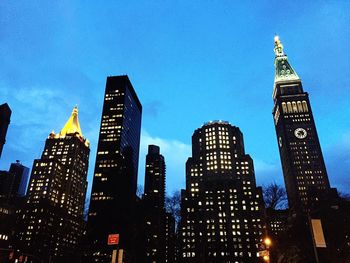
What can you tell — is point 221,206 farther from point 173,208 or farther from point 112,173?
point 173,208

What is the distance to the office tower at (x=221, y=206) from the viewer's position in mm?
124000

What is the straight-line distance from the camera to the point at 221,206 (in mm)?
146000

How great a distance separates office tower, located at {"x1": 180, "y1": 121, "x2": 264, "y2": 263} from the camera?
12400 cm

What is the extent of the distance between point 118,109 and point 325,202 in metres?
161

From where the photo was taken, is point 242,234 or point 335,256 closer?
point 335,256

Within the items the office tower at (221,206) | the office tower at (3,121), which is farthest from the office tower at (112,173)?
the office tower at (3,121)

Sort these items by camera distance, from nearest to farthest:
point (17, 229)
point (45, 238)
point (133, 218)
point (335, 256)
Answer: point (335, 256) → point (133, 218) → point (45, 238) → point (17, 229)

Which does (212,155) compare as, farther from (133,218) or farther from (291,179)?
(133,218)

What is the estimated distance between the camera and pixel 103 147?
177 m

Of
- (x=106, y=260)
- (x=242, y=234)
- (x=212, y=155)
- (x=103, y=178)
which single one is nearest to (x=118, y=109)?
(x=103, y=178)

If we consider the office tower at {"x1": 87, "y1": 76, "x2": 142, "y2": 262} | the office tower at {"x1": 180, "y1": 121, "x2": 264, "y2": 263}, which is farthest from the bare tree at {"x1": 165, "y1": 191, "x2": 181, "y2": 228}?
the office tower at {"x1": 87, "y1": 76, "x2": 142, "y2": 262}

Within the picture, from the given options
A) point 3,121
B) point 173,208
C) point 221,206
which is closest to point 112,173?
point 221,206

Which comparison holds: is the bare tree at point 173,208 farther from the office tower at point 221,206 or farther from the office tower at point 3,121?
the office tower at point 3,121

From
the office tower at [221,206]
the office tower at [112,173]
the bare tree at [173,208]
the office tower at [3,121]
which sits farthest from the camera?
the office tower at [112,173]
